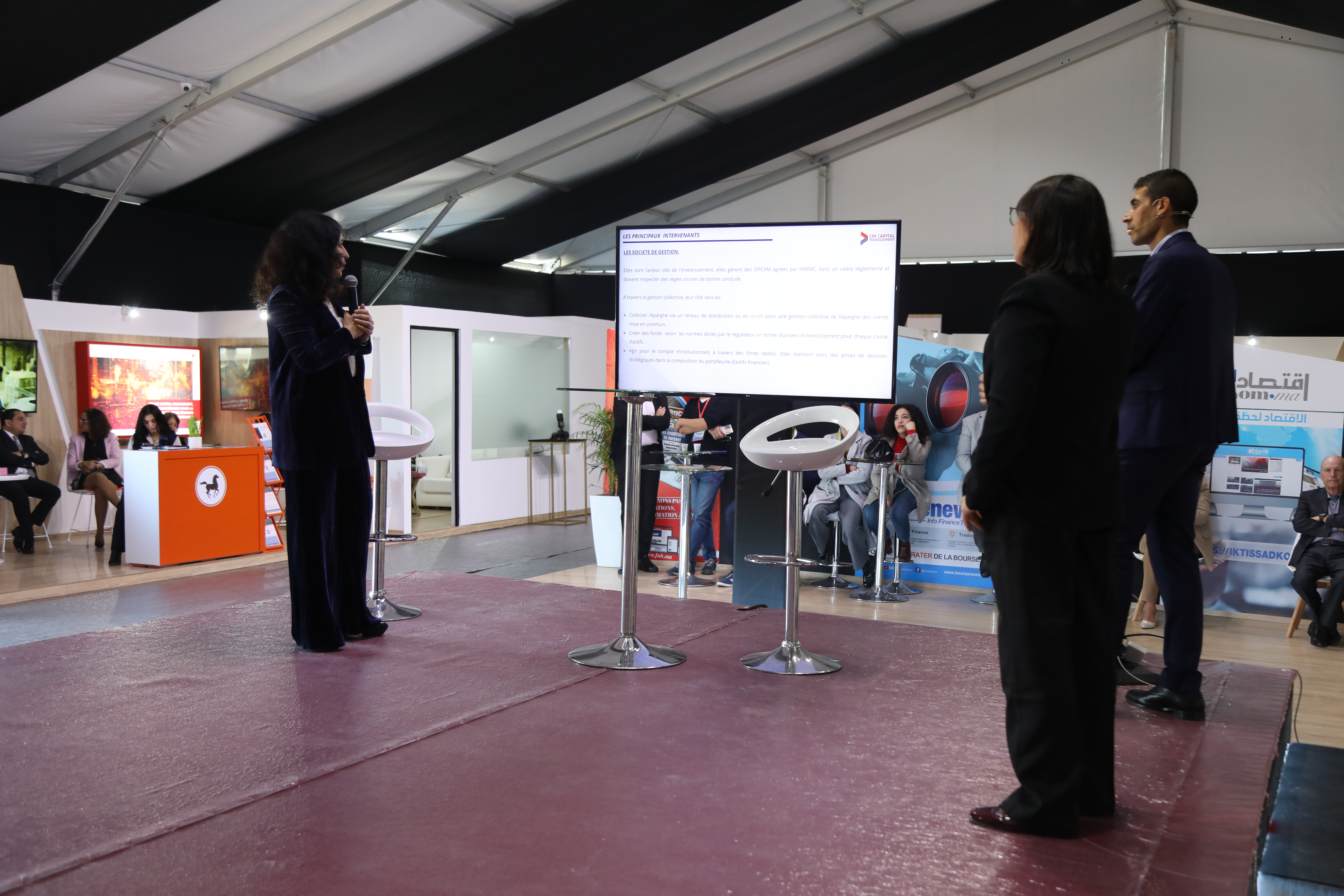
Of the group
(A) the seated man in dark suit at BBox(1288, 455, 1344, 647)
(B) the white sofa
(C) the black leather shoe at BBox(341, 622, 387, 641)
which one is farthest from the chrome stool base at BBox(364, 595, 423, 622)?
(B) the white sofa

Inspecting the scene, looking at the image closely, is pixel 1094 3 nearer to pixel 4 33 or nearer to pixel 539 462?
pixel 539 462

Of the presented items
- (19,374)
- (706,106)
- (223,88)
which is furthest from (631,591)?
(706,106)

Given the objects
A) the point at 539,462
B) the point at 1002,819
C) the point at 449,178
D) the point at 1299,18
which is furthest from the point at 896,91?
the point at 1002,819

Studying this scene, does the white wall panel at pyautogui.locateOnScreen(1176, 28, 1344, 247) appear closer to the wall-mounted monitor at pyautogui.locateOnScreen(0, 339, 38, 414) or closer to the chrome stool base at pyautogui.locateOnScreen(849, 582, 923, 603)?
the chrome stool base at pyautogui.locateOnScreen(849, 582, 923, 603)

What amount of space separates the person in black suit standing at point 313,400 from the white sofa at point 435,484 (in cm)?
786

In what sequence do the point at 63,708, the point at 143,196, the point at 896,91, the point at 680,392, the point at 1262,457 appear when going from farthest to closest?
the point at 896,91 → the point at 143,196 → the point at 1262,457 → the point at 680,392 → the point at 63,708

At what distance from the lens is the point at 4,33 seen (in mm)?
5980

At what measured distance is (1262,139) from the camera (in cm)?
1032

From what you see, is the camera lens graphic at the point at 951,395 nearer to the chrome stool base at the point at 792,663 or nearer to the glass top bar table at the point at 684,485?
the glass top bar table at the point at 684,485

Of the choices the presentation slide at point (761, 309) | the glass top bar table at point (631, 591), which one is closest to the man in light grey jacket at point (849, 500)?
the presentation slide at point (761, 309)

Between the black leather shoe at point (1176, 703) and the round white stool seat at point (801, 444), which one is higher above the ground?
the round white stool seat at point (801, 444)

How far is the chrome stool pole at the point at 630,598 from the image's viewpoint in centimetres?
311

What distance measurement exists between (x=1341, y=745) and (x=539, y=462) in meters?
8.36

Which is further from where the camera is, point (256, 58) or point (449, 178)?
point (449, 178)
